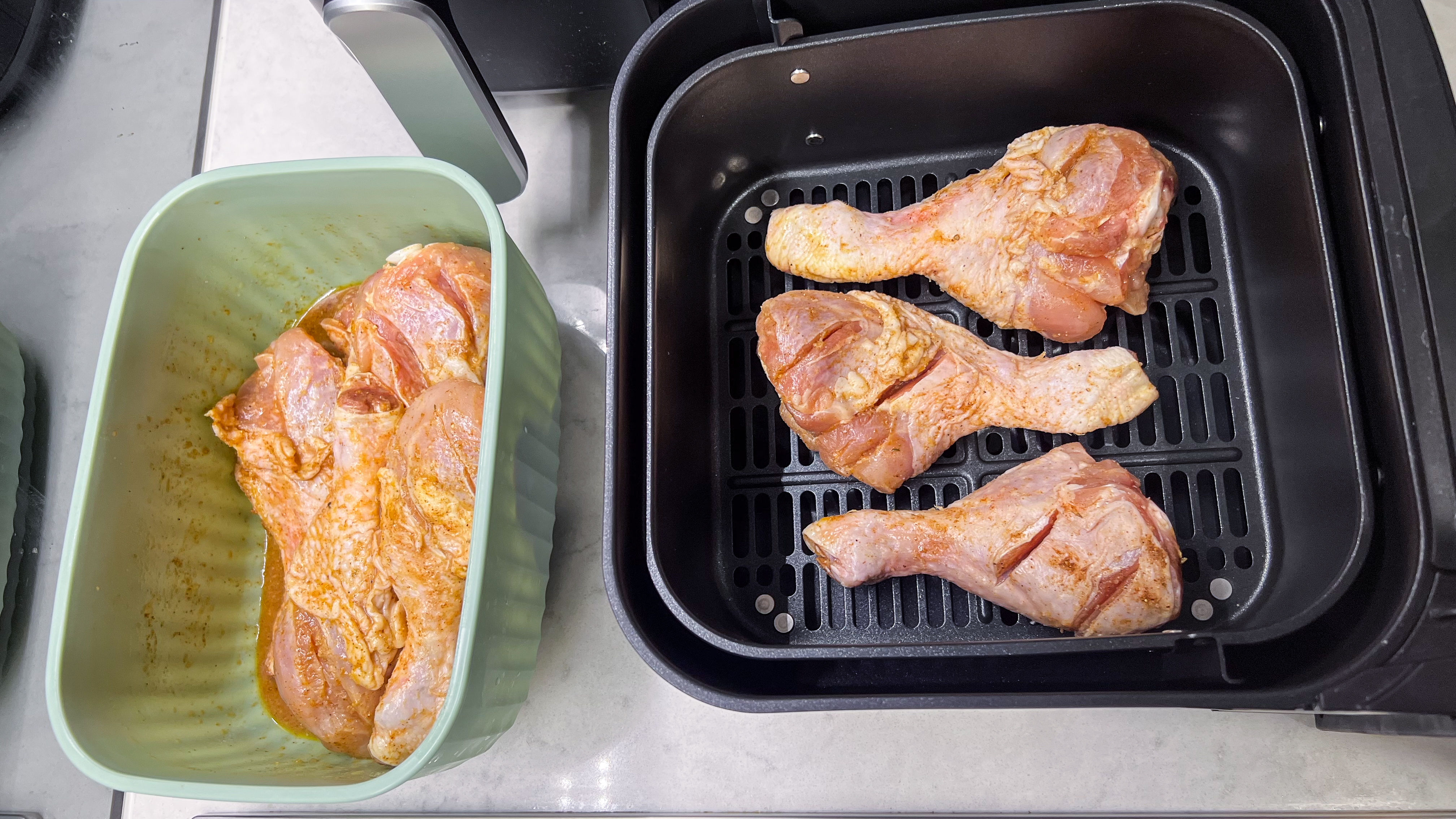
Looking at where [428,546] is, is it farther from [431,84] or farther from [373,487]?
[431,84]

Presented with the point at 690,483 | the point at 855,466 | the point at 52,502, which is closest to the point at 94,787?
the point at 52,502

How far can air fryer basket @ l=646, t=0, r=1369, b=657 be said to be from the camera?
3.44 ft

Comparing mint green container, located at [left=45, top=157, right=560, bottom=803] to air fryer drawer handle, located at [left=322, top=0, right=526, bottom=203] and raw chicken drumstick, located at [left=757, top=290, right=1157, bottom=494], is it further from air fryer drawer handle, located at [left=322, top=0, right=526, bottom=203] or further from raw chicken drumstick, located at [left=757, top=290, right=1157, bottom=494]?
raw chicken drumstick, located at [left=757, top=290, right=1157, bottom=494]

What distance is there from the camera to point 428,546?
107 centimetres

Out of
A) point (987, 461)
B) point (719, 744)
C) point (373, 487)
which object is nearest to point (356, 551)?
point (373, 487)

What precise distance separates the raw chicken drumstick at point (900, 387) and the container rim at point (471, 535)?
37 cm

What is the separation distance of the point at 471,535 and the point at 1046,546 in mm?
722

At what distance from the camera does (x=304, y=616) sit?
3.74ft

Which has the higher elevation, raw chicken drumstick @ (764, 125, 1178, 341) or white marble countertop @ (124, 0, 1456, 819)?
raw chicken drumstick @ (764, 125, 1178, 341)

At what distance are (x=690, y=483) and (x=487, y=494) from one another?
30 cm

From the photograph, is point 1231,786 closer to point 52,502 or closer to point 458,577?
point 458,577

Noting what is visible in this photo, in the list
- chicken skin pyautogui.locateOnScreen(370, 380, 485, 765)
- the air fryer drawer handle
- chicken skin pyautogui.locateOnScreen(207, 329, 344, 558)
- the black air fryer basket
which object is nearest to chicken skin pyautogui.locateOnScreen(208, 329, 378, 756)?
chicken skin pyautogui.locateOnScreen(207, 329, 344, 558)

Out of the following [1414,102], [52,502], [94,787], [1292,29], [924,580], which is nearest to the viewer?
[1414,102]

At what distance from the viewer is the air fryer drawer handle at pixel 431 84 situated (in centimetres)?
98
